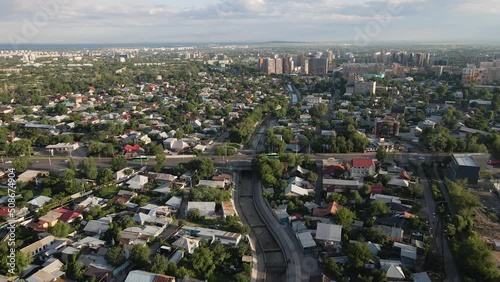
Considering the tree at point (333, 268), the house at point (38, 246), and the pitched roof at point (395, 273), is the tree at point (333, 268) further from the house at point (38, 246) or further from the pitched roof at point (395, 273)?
the house at point (38, 246)

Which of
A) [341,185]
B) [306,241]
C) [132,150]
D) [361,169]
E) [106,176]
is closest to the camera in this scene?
[306,241]

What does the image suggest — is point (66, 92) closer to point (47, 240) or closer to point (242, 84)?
point (242, 84)

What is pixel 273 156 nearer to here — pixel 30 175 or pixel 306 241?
pixel 306 241

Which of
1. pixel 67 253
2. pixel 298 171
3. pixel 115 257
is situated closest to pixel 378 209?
pixel 298 171

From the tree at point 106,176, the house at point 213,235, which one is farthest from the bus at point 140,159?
the house at point 213,235

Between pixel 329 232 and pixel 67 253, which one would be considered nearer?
pixel 67 253

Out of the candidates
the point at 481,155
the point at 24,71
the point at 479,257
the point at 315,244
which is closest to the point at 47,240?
the point at 315,244
